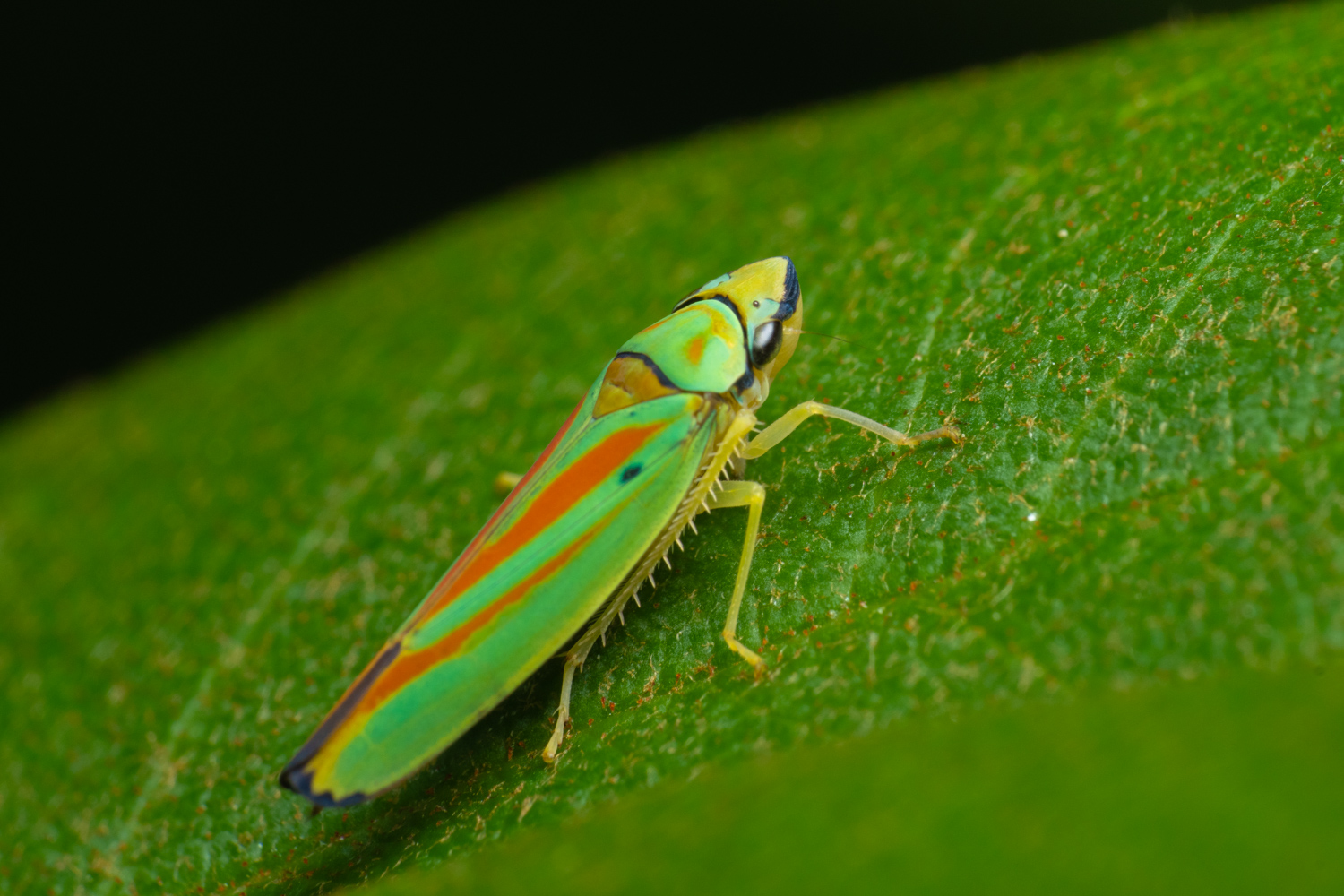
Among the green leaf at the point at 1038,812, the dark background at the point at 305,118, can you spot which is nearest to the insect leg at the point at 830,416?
the green leaf at the point at 1038,812

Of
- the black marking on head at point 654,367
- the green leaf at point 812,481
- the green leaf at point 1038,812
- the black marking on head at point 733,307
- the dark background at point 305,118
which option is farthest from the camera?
the dark background at point 305,118

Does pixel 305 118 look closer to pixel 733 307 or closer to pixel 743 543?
pixel 733 307

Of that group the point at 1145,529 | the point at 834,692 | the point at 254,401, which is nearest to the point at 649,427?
the point at 834,692

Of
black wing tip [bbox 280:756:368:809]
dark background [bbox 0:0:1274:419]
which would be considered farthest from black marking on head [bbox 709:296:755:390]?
dark background [bbox 0:0:1274:419]

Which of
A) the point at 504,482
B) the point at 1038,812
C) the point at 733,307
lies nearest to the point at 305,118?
the point at 504,482

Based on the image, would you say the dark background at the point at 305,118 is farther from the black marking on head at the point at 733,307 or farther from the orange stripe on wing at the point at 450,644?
the orange stripe on wing at the point at 450,644

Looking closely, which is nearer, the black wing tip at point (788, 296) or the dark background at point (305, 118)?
the black wing tip at point (788, 296)

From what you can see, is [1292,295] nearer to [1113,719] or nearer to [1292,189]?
[1292,189]

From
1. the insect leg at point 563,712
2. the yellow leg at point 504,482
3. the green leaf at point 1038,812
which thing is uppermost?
the yellow leg at point 504,482
